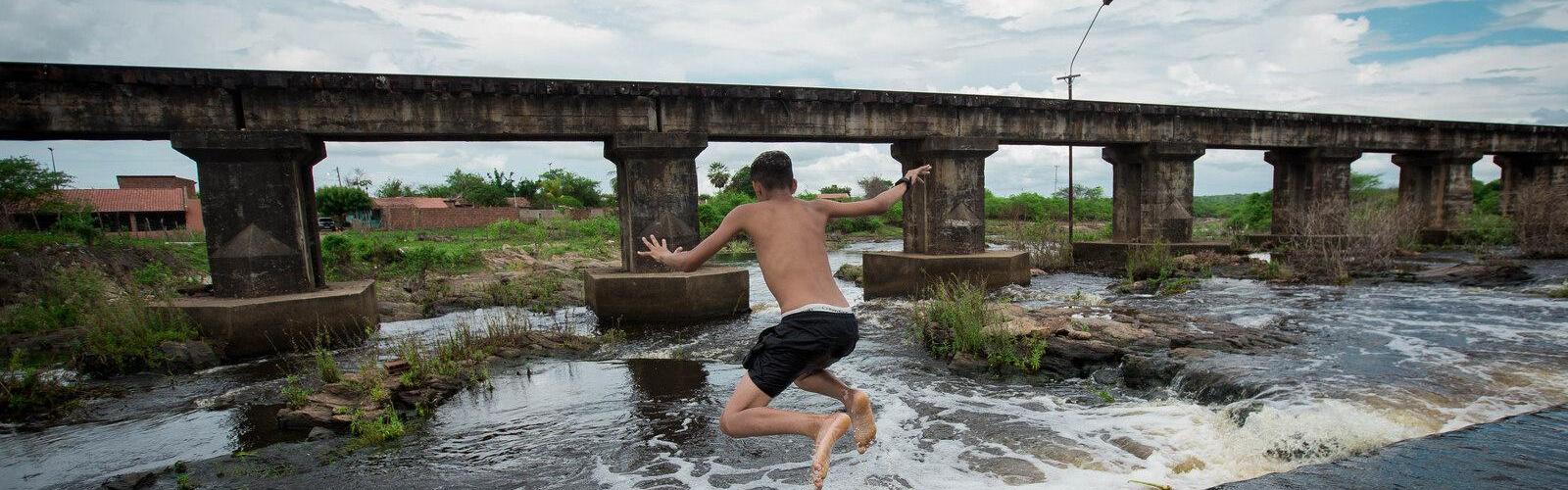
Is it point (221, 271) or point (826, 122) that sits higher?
point (826, 122)

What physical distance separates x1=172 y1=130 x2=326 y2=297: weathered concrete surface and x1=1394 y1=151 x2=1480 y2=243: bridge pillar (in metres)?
24.3

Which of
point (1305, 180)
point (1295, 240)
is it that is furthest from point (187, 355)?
point (1305, 180)

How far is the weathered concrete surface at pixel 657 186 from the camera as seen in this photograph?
9766 millimetres

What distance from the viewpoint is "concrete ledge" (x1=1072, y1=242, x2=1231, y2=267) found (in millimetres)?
14320

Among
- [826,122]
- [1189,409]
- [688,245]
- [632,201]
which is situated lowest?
[1189,409]

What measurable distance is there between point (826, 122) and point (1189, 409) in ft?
22.6

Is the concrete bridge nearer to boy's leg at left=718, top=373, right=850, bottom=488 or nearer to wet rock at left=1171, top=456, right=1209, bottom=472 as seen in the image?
boy's leg at left=718, top=373, right=850, bottom=488

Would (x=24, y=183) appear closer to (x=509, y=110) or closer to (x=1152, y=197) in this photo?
(x=509, y=110)

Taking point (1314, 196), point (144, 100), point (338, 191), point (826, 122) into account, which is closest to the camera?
point (144, 100)

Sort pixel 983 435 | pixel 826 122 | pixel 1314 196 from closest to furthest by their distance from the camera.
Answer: pixel 983 435, pixel 826 122, pixel 1314 196

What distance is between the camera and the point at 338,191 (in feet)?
121

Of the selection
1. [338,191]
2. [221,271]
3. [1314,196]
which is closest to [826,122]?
[221,271]

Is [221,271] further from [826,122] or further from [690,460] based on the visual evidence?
[826,122]

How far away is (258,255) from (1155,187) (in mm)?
15431
